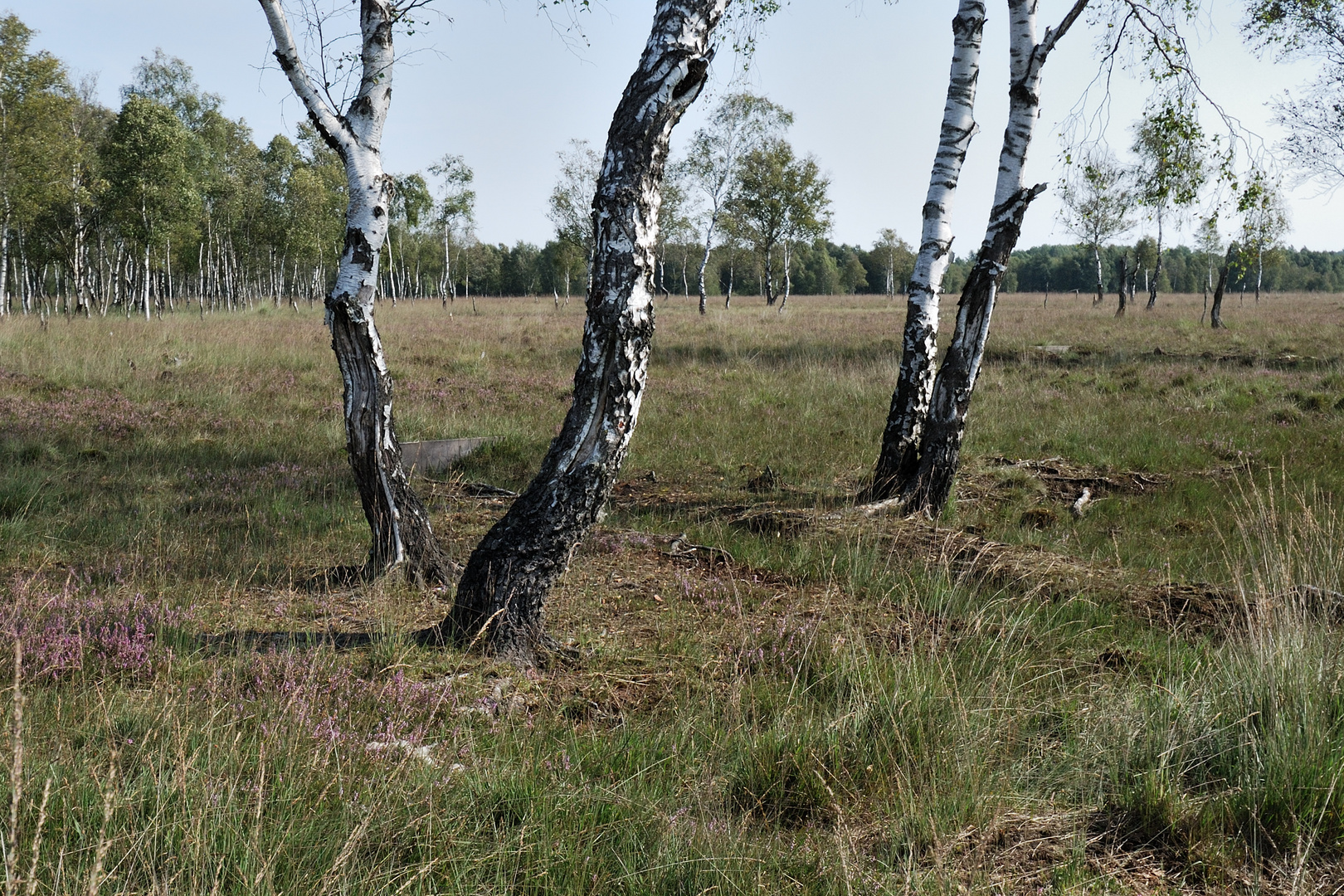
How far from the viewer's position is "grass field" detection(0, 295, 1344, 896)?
2.22m

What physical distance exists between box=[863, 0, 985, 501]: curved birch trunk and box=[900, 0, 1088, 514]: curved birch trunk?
28 cm

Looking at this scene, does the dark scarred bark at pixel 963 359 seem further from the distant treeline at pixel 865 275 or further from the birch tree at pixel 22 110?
the distant treeline at pixel 865 275

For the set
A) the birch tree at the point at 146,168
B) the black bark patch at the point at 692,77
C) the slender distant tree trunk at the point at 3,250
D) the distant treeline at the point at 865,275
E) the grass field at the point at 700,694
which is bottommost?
the grass field at the point at 700,694

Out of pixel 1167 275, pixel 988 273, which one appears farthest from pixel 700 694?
pixel 1167 275

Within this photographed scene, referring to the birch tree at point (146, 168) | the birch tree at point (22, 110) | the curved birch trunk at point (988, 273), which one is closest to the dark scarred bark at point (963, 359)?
the curved birch trunk at point (988, 273)

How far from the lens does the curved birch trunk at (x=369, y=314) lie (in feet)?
16.6

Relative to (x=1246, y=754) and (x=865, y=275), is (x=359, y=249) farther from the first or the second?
(x=865, y=275)

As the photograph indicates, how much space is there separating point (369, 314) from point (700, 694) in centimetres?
334

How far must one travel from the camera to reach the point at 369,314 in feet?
16.9

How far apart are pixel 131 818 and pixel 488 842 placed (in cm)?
96

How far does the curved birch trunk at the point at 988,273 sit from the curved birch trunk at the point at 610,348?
4.12 metres

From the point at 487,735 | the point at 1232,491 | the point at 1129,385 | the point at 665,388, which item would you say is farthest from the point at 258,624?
the point at 1129,385

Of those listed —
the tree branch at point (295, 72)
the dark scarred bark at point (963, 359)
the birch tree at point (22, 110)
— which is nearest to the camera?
the tree branch at point (295, 72)

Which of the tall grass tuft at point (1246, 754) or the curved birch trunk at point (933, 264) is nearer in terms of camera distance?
the tall grass tuft at point (1246, 754)
